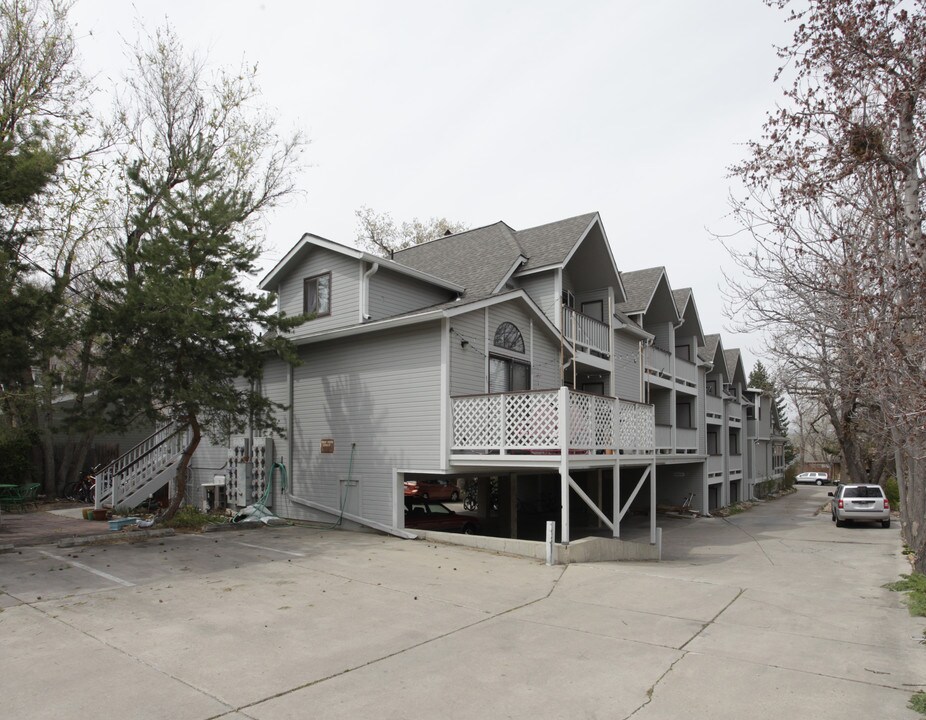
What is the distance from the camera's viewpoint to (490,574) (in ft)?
36.6

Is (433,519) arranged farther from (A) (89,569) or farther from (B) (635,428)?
(A) (89,569)

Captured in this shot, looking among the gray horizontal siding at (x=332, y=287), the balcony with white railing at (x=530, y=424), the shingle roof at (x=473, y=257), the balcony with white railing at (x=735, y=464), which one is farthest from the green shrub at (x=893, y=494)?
the gray horizontal siding at (x=332, y=287)

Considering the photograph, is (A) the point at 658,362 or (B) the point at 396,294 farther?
(A) the point at 658,362

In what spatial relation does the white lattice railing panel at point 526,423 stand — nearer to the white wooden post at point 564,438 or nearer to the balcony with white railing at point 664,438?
the white wooden post at point 564,438

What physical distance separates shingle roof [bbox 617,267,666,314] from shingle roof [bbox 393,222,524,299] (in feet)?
21.9

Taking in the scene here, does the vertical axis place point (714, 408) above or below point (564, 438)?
above

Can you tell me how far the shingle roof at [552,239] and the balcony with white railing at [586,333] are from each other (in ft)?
5.42

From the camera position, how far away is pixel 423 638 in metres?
7.38

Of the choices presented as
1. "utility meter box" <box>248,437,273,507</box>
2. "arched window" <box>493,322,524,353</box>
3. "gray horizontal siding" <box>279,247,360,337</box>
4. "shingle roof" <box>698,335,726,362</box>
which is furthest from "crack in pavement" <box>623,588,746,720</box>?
"shingle roof" <box>698,335,726,362</box>

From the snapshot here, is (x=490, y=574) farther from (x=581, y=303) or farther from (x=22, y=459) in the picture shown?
(x=22, y=459)

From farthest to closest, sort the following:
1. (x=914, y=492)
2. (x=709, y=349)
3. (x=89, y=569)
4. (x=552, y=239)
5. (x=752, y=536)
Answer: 1. (x=709, y=349)
2. (x=752, y=536)
3. (x=552, y=239)
4. (x=914, y=492)
5. (x=89, y=569)

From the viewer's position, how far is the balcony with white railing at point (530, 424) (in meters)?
13.5

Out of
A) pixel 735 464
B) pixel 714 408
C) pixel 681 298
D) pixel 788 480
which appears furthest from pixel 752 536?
pixel 788 480

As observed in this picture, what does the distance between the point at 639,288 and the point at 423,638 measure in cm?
2247
